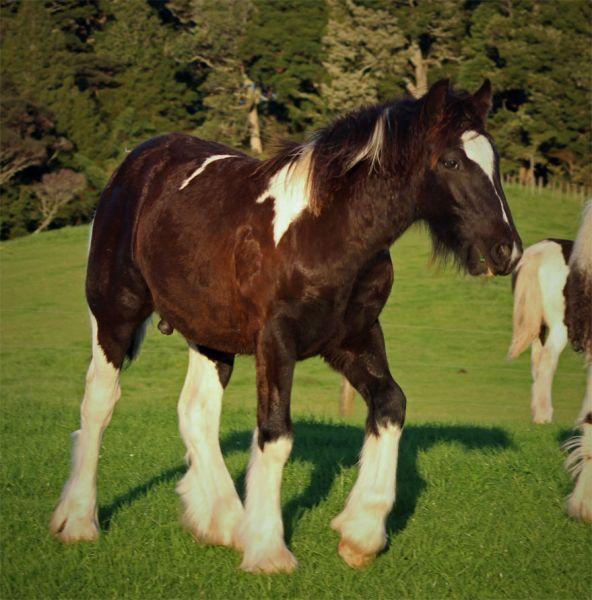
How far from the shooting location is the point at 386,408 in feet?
18.8

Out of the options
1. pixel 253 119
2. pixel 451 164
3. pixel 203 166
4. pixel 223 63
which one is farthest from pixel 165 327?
pixel 223 63

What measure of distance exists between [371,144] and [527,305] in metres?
10.2

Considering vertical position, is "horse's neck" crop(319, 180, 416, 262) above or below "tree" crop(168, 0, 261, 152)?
above

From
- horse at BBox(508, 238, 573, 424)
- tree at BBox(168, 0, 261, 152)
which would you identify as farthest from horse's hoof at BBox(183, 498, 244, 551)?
tree at BBox(168, 0, 261, 152)

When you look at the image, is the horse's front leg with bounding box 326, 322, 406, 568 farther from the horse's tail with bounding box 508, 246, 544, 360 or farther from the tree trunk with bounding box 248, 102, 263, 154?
the tree trunk with bounding box 248, 102, 263, 154

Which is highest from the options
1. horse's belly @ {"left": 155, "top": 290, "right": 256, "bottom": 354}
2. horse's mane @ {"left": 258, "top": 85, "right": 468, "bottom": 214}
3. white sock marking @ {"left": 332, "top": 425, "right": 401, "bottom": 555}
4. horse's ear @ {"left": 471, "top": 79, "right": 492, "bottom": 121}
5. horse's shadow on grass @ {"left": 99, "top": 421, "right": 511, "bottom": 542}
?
horse's ear @ {"left": 471, "top": 79, "right": 492, "bottom": 121}

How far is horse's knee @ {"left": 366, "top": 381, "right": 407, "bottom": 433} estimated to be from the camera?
5719mm

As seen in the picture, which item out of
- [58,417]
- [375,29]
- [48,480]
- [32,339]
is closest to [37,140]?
[375,29]

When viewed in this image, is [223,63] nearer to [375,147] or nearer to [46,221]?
[46,221]

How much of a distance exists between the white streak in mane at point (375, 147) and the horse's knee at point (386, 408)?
4.13ft

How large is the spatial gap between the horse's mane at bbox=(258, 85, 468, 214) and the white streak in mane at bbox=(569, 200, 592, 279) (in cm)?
210

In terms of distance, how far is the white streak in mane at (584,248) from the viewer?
7078 mm

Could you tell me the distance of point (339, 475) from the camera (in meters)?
7.50

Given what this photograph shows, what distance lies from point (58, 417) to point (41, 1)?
43885mm
